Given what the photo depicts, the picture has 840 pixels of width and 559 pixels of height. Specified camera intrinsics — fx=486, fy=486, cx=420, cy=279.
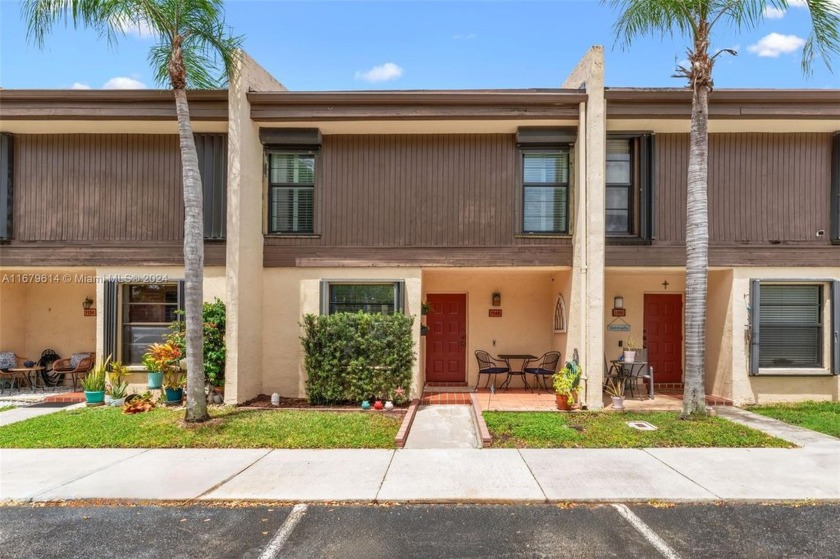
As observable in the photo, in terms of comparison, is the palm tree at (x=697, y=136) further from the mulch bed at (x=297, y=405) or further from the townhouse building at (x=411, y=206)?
the mulch bed at (x=297, y=405)

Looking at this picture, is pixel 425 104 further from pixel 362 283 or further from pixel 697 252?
pixel 697 252

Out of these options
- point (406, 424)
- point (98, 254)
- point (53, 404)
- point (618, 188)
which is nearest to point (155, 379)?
point (53, 404)

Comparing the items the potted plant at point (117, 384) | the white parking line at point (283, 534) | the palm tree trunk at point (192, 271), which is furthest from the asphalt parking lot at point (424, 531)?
the potted plant at point (117, 384)

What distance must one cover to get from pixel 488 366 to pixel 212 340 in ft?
19.5

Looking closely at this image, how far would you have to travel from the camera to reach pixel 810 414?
879 cm

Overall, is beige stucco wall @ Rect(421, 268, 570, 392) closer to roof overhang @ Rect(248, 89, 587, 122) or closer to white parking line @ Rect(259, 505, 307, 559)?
roof overhang @ Rect(248, 89, 587, 122)

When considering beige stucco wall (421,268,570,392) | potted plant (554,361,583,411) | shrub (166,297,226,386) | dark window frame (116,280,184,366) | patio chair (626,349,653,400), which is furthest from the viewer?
beige stucco wall (421,268,570,392)

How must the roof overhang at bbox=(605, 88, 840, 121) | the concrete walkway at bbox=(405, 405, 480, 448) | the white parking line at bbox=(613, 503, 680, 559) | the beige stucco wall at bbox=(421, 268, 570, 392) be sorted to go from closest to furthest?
the white parking line at bbox=(613, 503, 680, 559) < the concrete walkway at bbox=(405, 405, 480, 448) < the roof overhang at bbox=(605, 88, 840, 121) < the beige stucco wall at bbox=(421, 268, 570, 392)

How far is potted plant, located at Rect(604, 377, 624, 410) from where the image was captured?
9.11m

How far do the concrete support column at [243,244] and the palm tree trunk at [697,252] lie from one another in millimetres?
7940

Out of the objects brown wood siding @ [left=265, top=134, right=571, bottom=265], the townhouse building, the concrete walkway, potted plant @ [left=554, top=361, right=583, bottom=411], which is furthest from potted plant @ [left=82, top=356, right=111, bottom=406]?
potted plant @ [left=554, top=361, right=583, bottom=411]

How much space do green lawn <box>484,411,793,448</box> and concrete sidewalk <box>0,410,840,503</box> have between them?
0.25 m

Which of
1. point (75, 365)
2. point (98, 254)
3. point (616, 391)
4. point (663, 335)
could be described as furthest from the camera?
point (663, 335)

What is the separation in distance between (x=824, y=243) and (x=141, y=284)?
1411cm
